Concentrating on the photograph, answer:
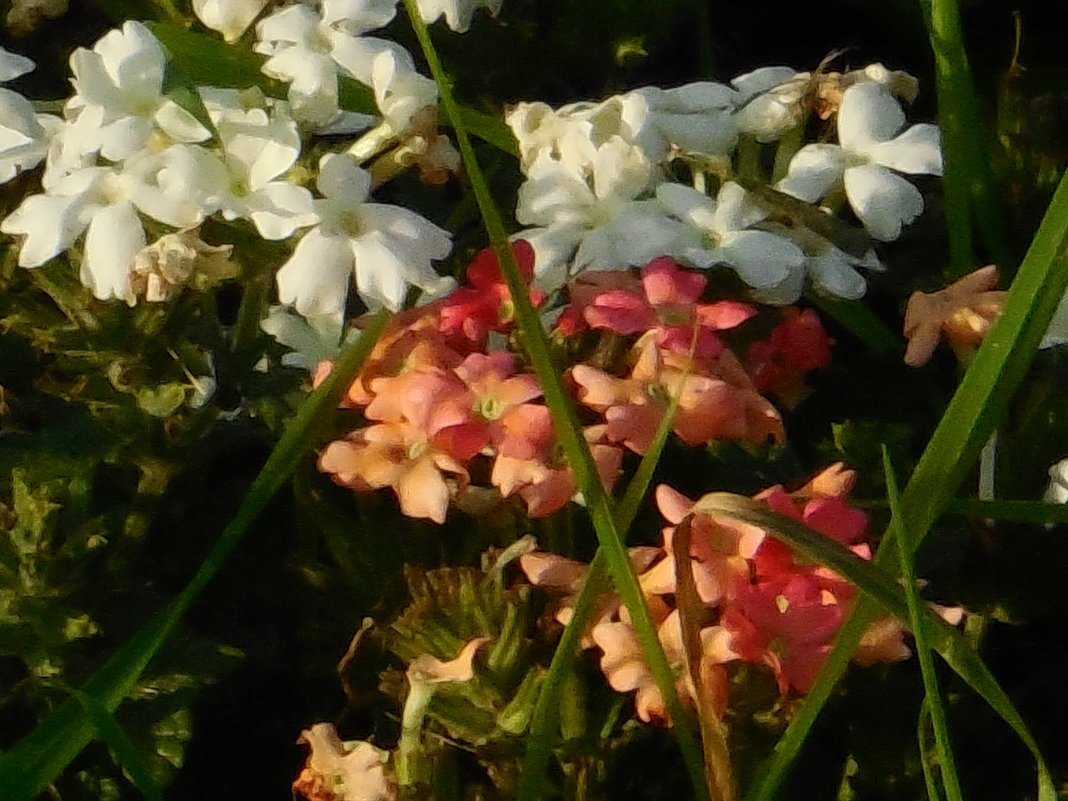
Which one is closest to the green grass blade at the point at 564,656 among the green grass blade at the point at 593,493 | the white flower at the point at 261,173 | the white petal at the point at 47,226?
the green grass blade at the point at 593,493

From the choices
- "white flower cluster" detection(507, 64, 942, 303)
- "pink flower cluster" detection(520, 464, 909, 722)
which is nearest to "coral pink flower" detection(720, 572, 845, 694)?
"pink flower cluster" detection(520, 464, 909, 722)

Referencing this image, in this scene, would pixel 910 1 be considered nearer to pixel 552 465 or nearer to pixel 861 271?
pixel 861 271

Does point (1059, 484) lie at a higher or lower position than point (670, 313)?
lower

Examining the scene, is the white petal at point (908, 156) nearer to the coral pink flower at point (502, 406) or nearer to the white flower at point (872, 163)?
the white flower at point (872, 163)

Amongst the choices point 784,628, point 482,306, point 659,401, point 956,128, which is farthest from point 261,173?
point 956,128

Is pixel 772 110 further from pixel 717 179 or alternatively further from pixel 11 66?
pixel 11 66

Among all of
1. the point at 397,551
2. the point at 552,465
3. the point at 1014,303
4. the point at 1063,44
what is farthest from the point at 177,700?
the point at 1063,44

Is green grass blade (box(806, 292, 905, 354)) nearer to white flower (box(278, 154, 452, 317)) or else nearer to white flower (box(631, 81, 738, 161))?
white flower (box(631, 81, 738, 161))
